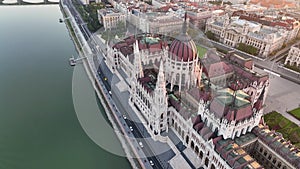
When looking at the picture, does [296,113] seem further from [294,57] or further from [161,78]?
[161,78]

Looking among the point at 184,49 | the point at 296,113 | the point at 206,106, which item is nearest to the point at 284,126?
the point at 296,113

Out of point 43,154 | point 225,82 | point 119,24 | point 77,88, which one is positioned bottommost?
point 43,154

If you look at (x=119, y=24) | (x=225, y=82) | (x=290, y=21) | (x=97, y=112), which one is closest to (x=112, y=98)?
(x=97, y=112)

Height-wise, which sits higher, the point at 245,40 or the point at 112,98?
the point at 245,40

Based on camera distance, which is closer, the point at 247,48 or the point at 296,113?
the point at 296,113

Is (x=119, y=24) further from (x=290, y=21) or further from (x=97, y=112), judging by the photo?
(x=290, y=21)

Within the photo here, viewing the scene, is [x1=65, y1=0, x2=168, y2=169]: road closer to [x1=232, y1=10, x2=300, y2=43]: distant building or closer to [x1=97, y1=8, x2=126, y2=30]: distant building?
[x1=97, y1=8, x2=126, y2=30]: distant building

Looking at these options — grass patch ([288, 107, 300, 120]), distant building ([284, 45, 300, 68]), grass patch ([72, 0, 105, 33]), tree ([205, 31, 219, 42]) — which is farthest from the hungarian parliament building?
grass patch ([72, 0, 105, 33])
